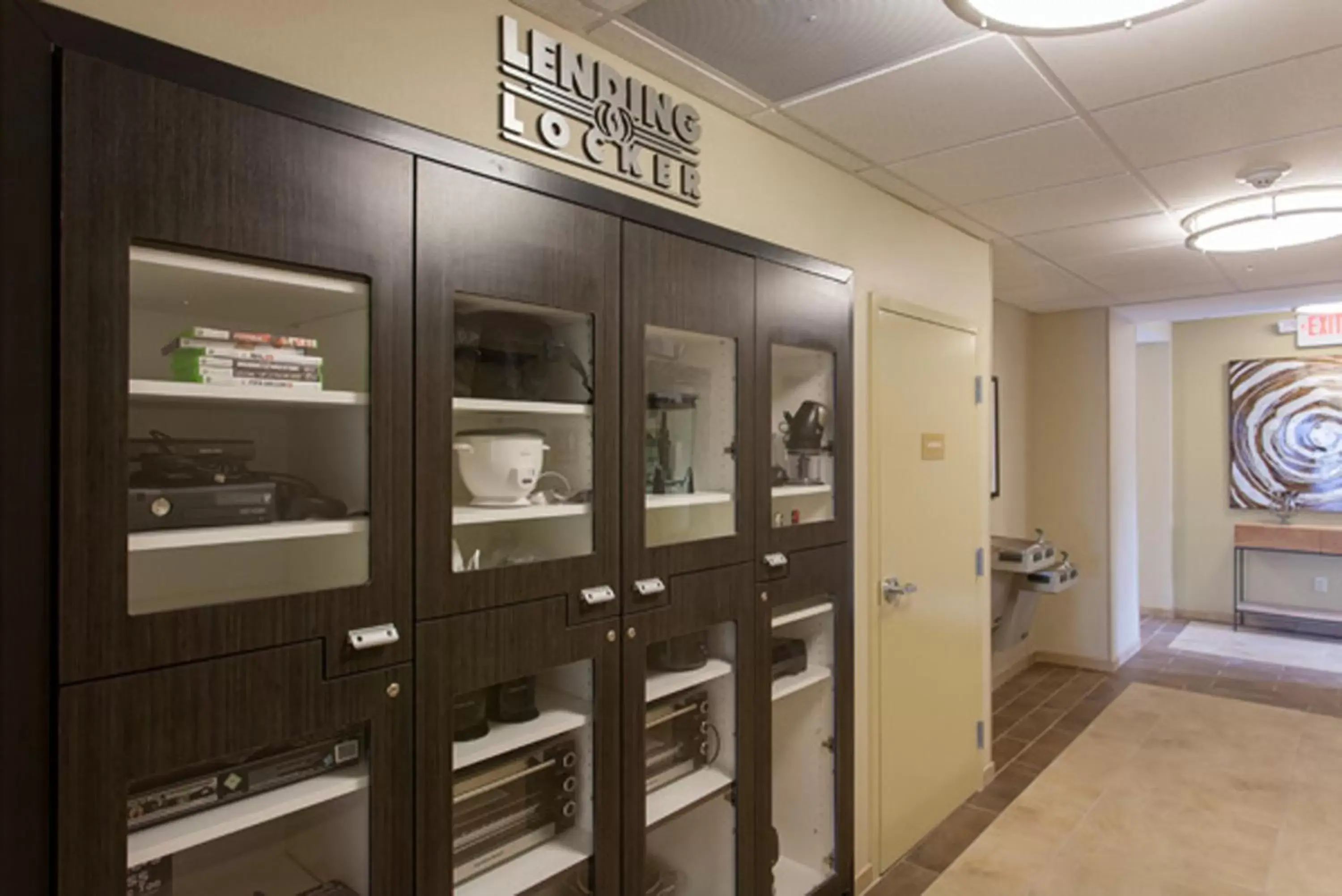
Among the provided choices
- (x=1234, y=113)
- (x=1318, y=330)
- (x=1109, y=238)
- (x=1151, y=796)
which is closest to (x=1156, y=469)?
(x=1318, y=330)

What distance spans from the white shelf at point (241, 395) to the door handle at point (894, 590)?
7.11 feet

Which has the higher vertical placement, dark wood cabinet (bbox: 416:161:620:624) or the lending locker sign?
the lending locker sign

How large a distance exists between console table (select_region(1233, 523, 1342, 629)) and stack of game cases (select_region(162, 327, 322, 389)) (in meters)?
7.61

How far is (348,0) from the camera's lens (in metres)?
1.45

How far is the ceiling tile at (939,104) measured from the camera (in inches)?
79.0

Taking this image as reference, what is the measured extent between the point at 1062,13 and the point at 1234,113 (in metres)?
1.08

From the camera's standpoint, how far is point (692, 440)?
2221 millimetres

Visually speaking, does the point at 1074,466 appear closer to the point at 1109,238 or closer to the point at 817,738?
the point at 1109,238

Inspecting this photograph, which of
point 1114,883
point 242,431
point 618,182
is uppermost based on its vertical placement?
point 618,182

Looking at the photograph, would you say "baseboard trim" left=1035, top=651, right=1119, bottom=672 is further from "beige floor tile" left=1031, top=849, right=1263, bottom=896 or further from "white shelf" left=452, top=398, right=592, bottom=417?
"white shelf" left=452, top=398, right=592, bottom=417

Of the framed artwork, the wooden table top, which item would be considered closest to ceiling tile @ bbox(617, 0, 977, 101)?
the framed artwork

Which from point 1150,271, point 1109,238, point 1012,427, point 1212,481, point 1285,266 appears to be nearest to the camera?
point 1109,238

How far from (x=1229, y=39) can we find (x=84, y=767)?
269 cm

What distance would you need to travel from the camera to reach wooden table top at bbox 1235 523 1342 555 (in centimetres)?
620
